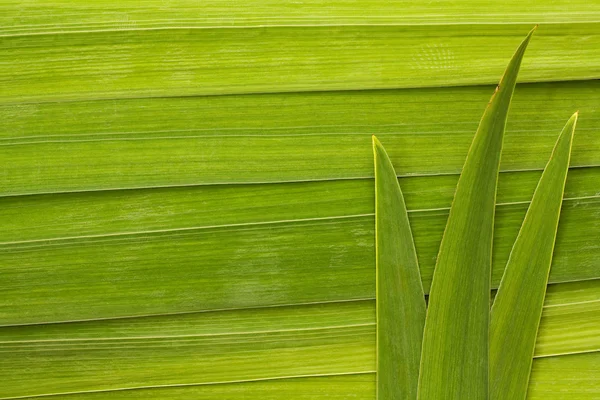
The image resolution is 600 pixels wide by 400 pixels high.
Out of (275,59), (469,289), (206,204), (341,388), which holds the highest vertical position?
(275,59)

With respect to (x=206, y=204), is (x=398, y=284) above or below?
below

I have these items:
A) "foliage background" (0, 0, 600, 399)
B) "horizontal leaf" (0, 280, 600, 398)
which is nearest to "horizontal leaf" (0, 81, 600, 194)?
"foliage background" (0, 0, 600, 399)

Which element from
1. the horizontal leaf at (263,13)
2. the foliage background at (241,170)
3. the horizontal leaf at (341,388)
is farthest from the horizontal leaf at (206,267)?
the horizontal leaf at (263,13)

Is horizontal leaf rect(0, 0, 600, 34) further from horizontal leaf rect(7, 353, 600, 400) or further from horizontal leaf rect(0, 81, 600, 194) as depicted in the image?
horizontal leaf rect(7, 353, 600, 400)

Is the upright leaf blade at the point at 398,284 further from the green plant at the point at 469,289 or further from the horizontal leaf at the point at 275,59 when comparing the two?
the horizontal leaf at the point at 275,59

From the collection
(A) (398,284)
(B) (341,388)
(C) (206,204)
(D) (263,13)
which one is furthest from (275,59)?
(B) (341,388)

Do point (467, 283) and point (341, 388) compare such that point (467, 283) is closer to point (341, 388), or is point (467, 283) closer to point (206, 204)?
point (341, 388)

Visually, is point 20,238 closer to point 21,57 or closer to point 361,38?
point 21,57
